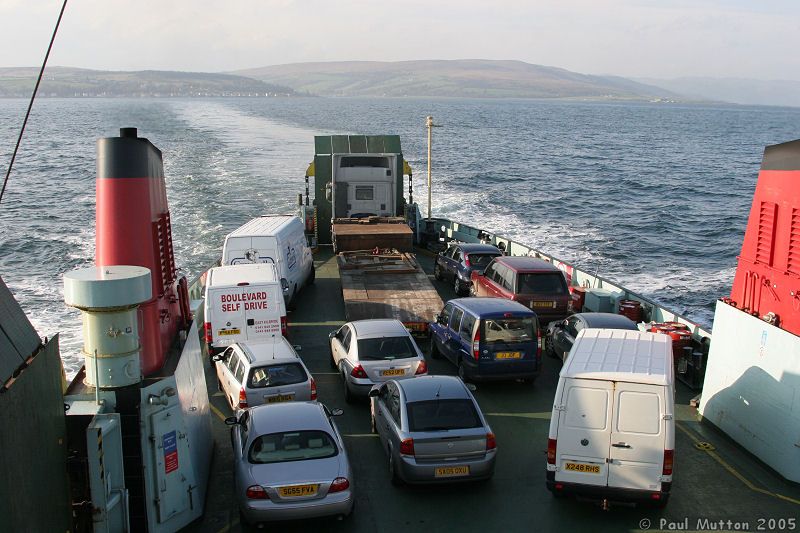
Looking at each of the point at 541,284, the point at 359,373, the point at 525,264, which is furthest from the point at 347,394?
the point at 525,264

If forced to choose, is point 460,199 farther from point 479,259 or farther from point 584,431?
point 584,431

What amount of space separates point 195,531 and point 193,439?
1.11 m

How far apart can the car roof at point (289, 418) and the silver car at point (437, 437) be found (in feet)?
3.59

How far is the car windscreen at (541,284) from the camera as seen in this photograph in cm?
1838

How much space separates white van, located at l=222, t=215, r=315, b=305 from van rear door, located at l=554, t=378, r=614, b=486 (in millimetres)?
11252

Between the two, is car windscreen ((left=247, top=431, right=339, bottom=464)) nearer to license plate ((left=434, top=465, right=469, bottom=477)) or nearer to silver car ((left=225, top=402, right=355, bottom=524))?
silver car ((left=225, top=402, right=355, bottom=524))

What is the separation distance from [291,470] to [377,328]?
5.51 metres

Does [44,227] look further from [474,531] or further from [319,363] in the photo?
[474,531]

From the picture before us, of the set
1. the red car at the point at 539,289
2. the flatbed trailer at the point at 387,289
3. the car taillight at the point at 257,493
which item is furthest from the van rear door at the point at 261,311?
the car taillight at the point at 257,493

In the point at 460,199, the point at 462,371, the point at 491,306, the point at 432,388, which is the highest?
Answer: the point at 491,306

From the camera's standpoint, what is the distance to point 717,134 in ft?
458

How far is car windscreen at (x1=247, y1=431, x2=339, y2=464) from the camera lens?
9602mm

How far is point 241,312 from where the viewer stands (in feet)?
53.8

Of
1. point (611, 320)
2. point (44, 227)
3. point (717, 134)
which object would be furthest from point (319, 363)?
point (717, 134)
